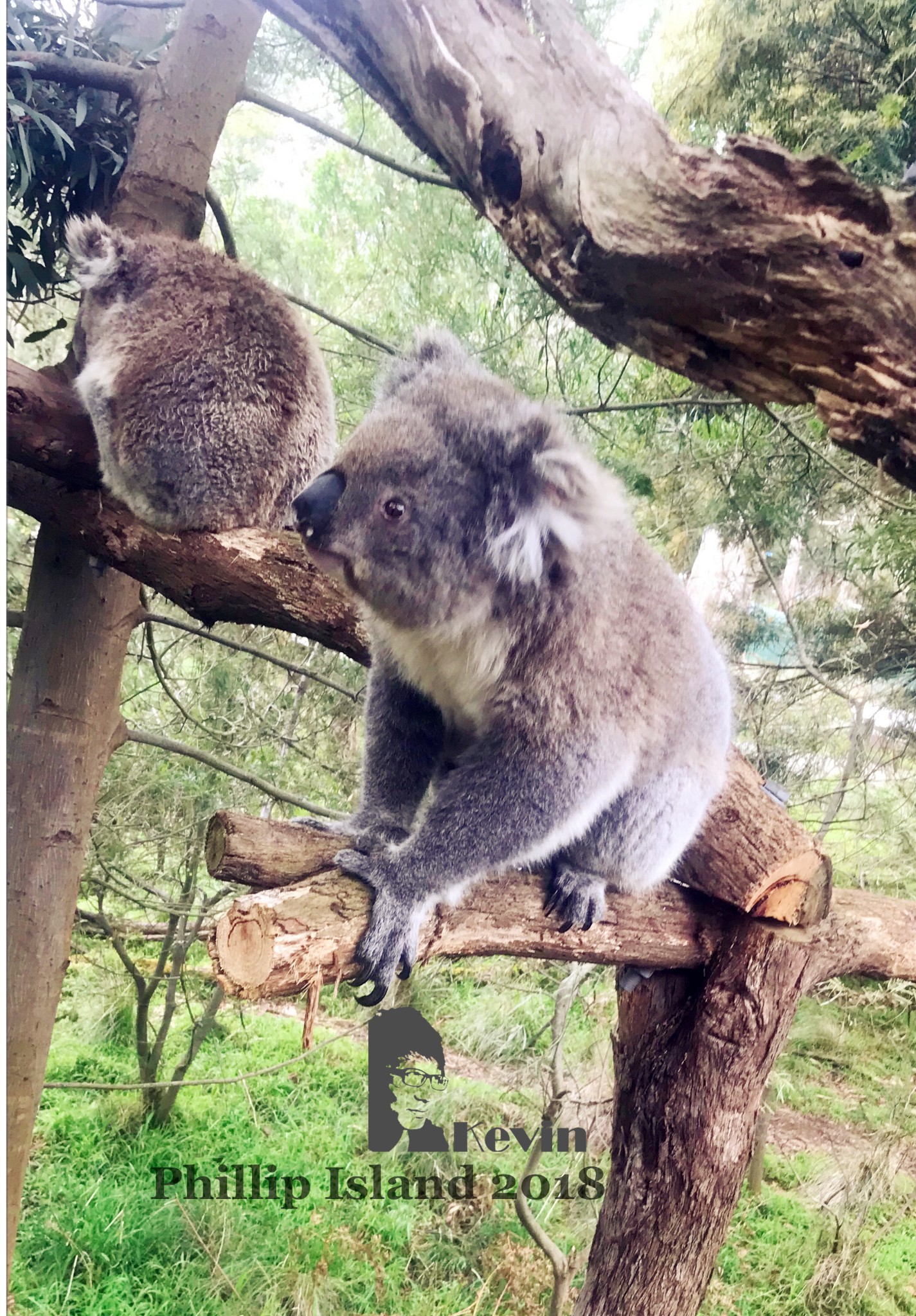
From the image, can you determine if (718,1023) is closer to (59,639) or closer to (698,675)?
(698,675)

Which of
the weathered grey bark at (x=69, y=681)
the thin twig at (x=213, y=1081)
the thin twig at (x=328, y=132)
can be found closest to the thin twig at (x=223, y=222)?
the weathered grey bark at (x=69, y=681)

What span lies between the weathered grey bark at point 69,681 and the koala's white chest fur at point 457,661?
0.93m

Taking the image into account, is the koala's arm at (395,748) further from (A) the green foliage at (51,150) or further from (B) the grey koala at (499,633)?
(A) the green foliage at (51,150)

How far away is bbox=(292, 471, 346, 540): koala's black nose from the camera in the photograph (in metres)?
1.23

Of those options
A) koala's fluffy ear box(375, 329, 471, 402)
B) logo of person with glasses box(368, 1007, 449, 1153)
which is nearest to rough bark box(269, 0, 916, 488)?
koala's fluffy ear box(375, 329, 471, 402)

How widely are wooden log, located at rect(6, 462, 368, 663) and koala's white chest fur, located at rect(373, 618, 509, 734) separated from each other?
0.31 meters

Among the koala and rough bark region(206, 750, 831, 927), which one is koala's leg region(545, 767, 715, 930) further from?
the koala

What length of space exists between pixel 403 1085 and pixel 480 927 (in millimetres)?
988

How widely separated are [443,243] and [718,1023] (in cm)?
197

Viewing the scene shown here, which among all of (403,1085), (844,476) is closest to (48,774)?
(403,1085)

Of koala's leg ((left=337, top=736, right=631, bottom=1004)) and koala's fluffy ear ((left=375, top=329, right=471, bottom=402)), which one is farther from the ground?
koala's fluffy ear ((left=375, top=329, right=471, bottom=402))

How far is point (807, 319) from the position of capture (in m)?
0.88

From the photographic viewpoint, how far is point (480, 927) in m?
1.47

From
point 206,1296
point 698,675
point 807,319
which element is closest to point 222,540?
point 698,675
